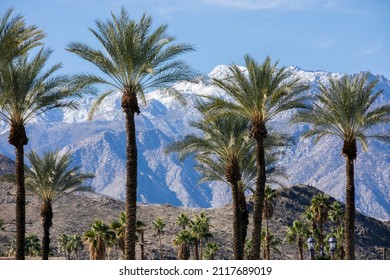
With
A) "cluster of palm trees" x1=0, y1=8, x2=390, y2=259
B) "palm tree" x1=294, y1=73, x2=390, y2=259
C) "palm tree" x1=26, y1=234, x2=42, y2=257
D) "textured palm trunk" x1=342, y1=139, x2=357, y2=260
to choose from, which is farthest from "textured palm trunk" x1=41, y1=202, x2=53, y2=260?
"palm tree" x1=26, y1=234, x2=42, y2=257

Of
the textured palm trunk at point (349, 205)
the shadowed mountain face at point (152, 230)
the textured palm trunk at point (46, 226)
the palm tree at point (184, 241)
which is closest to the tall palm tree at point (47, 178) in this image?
the textured palm trunk at point (46, 226)

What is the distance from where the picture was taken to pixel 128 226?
3169 centimetres

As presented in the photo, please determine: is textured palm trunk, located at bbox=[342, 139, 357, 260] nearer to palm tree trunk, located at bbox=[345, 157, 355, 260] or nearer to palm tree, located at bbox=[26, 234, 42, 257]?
palm tree trunk, located at bbox=[345, 157, 355, 260]

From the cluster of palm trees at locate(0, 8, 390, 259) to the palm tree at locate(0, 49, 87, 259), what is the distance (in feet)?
0.17

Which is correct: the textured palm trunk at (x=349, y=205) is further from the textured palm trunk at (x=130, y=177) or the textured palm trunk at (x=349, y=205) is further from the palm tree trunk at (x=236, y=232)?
the textured palm trunk at (x=130, y=177)

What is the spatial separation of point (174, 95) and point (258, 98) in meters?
4.45

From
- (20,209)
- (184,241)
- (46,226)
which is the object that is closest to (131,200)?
(20,209)

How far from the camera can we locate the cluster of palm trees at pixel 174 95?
32219 mm

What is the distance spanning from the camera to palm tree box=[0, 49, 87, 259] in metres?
33.5

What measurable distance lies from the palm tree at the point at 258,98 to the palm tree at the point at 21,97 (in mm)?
7915

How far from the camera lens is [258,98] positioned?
114 ft
